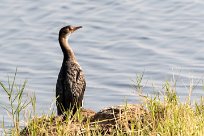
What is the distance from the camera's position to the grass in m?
9.60

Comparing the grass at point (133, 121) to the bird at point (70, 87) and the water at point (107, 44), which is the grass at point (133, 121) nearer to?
the bird at point (70, 87)

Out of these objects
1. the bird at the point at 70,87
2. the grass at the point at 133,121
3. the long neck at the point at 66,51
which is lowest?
the grass at the point at 133,121

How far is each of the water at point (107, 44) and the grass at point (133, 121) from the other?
14.6 ft

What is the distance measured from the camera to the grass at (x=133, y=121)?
9.60 m

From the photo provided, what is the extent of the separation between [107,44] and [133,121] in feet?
28.0

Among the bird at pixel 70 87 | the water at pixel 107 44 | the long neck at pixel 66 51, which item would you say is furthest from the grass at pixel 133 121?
the water at pixel 107 44

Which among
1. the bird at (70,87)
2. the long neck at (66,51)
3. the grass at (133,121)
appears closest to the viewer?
the grass at (133,121)

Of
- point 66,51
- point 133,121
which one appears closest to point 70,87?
point 66,51

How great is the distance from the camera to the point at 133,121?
34.2 ft

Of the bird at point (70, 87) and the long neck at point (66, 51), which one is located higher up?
the long neck at point (66, 51)

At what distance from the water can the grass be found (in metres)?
4.44

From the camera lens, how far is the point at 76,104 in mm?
12258

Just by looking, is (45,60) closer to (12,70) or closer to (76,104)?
(12,70)

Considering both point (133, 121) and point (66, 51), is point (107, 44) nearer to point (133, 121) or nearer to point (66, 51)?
point (66, 51)
